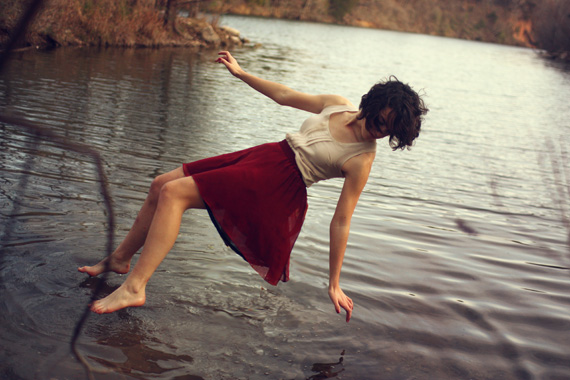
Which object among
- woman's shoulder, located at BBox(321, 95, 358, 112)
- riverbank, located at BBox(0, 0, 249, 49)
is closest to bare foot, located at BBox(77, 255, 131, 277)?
woman's shoulder, located at BBox(321, 95, 358, 112)

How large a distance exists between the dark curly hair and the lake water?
23.5 inches

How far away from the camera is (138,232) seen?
329 centimetres

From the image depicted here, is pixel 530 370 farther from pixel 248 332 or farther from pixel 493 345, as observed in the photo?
pixel 248 332

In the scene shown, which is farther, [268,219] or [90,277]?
[90,277]

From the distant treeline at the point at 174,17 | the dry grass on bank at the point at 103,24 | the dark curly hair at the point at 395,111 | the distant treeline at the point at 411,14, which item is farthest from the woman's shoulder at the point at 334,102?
the distant treeline at the point at 411,14

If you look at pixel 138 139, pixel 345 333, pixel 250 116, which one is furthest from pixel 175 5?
pixel 345 333

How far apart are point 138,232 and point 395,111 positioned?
158 cm

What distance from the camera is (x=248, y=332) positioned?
10.8 ft

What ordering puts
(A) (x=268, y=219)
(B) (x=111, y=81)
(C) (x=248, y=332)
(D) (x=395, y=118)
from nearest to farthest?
(D) (x=395, y=118) → (A) (x=268, y=219) → (C) (x=248, y=332) → (B) (x=111, y=81)

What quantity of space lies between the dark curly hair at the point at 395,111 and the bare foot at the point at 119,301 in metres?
1.47

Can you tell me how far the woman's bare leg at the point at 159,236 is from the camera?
2.94 meters

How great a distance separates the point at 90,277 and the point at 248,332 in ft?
3.45

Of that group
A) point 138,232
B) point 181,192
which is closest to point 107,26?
point 138,232

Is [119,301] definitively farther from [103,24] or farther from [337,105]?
[103,24]
